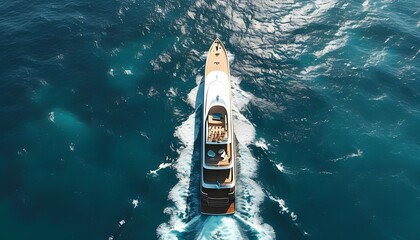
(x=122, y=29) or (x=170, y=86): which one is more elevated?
(x=122, y=29)

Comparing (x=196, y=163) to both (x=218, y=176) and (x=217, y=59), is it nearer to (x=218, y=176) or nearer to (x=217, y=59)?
(x=218, y=176)

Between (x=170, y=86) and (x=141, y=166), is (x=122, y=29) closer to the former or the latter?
(x=170, y=86)

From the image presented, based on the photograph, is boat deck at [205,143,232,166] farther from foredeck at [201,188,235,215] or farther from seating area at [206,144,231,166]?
foredeck at [201,188,235,215]

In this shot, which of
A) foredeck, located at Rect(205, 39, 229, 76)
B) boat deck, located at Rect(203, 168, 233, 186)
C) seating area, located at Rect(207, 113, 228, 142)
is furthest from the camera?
foredeck, located at Rect(205, 39, 229, 76)

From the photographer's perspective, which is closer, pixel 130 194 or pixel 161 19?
pixel 130 194

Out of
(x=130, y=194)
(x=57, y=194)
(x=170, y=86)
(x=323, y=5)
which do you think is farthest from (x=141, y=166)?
(x=323, y=5)

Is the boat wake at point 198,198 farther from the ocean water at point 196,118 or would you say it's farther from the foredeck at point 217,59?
the foredeck at point 217,59

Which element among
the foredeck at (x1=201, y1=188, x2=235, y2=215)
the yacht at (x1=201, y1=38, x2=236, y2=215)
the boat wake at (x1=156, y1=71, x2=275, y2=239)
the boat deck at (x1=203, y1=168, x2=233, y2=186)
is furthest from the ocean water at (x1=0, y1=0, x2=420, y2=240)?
the boat deck at (x1=203, y1=168, x2=233, y2=186)
